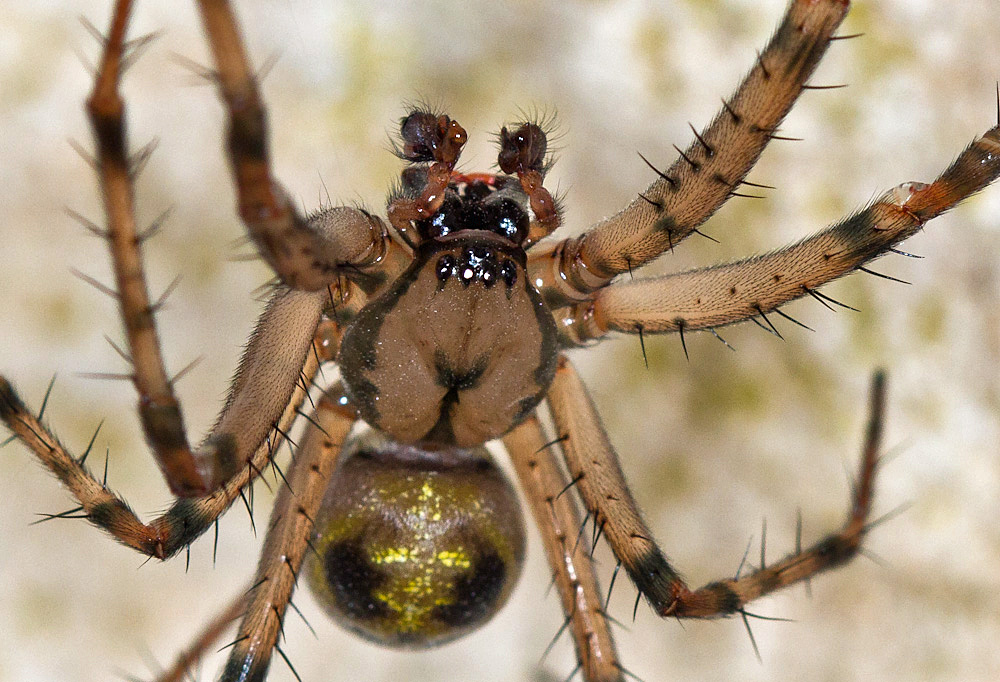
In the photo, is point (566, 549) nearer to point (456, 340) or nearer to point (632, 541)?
point (632, 541)

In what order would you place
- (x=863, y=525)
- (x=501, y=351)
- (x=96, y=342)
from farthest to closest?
(x=96, y=342) < (x=863, y=525) < (x=501, y=351)

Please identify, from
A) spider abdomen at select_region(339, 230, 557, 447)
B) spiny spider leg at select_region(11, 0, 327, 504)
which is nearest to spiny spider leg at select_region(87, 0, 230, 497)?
spiny spider leg at select_region(11, 0, 327, 504)

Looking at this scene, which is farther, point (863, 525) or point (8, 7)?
point (8, 7)

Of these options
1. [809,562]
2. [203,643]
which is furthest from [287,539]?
[809,562]

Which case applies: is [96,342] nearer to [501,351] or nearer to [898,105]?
[501,351]

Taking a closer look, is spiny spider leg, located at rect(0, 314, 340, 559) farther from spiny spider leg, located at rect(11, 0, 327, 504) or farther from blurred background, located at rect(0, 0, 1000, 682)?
blurred background, located at rect(0, 0, 1000, 682)

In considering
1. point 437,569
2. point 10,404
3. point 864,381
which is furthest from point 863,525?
point 10,404

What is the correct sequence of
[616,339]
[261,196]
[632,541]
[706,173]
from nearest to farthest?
[261,196] → [706,173] → [632,541] → [616,339]
